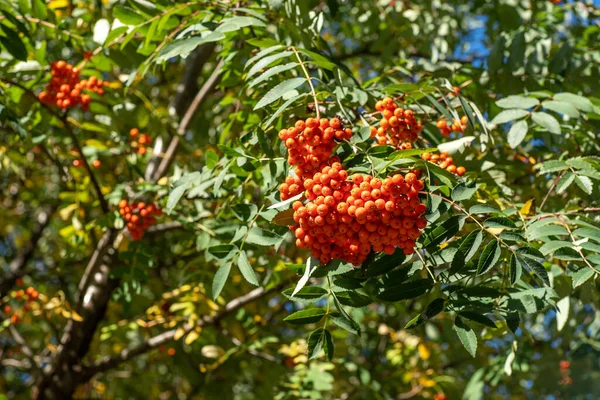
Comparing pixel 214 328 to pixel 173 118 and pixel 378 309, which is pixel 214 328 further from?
pixel 378 309

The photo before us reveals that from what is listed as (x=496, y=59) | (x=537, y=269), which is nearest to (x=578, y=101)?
(x=496, y=59)

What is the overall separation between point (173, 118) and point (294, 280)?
1251mm

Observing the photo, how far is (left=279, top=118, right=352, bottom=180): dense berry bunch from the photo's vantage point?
73.3 inches

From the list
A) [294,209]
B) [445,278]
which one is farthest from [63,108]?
[445,278]

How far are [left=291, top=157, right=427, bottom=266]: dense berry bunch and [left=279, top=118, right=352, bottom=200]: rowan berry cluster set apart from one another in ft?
0.19

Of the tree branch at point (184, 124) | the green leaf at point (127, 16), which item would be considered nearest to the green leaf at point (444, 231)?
the green leaf at point (127, 16)

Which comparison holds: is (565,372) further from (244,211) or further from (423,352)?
(244,211)

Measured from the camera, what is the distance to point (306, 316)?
199 centimetres

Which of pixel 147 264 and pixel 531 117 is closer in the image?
pixel 531 117

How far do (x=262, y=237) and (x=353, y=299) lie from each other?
420 mm

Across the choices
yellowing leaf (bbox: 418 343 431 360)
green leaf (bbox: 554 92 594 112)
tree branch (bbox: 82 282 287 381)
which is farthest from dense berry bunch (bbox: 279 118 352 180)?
yellowing leaf (bbox: 418 343 431 360)

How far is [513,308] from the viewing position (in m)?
1.88

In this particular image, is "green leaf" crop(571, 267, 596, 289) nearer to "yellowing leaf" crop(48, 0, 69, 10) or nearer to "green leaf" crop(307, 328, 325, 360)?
"green leaf" crop(307, 328, 325, 360)

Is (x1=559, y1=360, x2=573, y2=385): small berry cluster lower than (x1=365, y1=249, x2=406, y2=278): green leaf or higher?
lower
